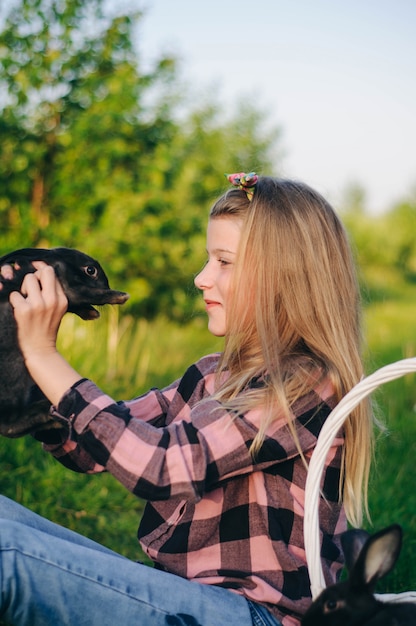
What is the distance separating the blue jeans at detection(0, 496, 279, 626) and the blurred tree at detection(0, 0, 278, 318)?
3752mm

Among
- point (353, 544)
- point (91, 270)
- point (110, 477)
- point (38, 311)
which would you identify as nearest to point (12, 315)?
point (38, 311)

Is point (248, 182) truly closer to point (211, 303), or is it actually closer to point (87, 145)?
point (211, 303)

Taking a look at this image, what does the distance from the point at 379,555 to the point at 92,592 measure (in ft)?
2.22

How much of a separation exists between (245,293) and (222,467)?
55 cm

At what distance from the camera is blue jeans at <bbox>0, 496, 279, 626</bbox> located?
66.5 inches

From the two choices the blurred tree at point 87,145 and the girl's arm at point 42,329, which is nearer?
the girl's arm at point 42,329

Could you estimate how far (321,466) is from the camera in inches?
66.2

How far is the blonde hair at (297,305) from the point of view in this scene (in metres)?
2.06

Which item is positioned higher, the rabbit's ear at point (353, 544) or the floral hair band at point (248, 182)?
the floral hair band at point (248, 182)

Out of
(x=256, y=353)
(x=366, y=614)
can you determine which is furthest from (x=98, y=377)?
(x=366, y=614)

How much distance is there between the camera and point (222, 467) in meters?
1.81

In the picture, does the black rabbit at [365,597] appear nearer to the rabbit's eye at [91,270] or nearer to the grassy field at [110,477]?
the rabbit's eye at [91,270]

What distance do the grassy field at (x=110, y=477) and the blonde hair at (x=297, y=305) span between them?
698 millimetres

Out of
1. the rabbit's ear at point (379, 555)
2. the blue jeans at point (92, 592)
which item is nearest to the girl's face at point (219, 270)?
the blue jeans at point (92, 592)
